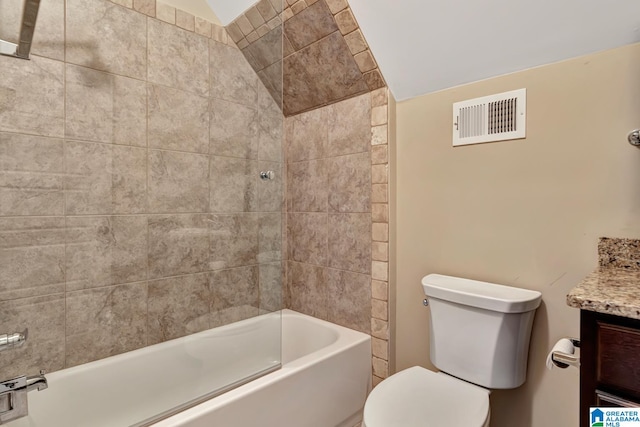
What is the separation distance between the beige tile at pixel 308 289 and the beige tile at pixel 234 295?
0.30 metres

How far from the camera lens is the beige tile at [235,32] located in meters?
1.90

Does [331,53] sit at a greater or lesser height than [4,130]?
greater

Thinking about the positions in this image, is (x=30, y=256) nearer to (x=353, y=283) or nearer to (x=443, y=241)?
(x=353, y=283)

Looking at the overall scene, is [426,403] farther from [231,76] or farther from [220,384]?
[231,76]

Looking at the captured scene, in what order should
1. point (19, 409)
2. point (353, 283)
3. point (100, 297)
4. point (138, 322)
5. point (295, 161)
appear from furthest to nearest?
point (295, 161) → point (353, 283) → point (138, 322) → point (100, 297) → point (19, 409)

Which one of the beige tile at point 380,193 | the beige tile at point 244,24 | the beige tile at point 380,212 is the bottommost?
the beige tile at point 380,212

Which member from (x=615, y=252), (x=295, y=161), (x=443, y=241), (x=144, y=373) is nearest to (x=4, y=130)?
(x=144, y=373)

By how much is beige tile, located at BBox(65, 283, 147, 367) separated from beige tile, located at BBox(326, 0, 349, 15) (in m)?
1.59

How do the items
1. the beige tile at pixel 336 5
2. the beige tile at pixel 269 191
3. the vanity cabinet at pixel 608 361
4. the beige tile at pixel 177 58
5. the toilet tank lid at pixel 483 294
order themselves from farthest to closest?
1. the beige tile at pixel 269 191
2. the beige tile at pixel 177 58
3. the beige tile at pixel 336 5
4. the toilet tank lid at pixel 483 294
5. the vanity cabinet at pixel 608 361

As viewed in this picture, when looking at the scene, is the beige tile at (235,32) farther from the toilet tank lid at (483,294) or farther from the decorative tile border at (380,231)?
the toilet tank lid at (483,294)

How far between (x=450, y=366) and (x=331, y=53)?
1.54m

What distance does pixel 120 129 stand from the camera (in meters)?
1.59

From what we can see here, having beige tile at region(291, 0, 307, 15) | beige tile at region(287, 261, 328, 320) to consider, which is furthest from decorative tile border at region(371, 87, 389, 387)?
beige tile at region(291, 0, 307, 15)

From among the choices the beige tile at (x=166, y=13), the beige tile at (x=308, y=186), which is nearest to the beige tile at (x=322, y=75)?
the beige tile at (x=308, y=186)
